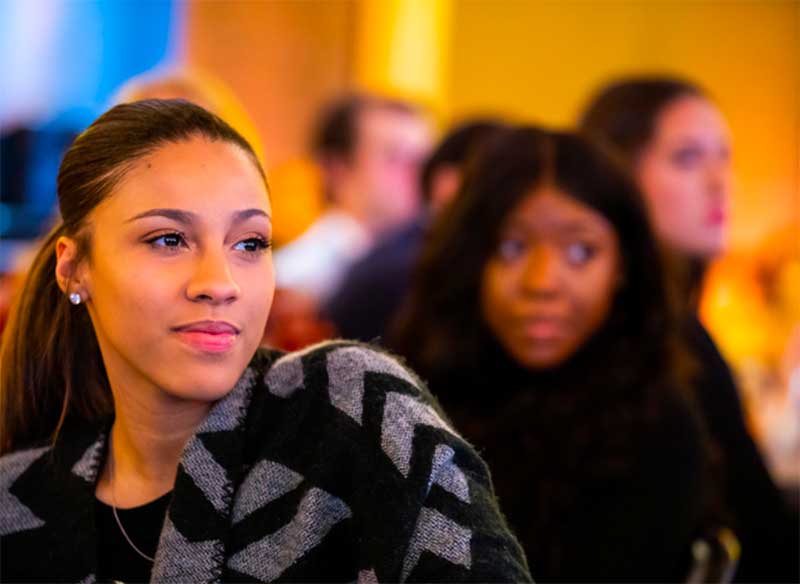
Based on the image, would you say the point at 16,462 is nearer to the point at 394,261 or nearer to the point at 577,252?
the point at 577,252

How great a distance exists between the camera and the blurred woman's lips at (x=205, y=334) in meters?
1.10

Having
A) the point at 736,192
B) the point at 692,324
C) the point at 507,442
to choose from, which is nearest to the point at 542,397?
the point at 507,442

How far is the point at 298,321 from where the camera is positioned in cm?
253

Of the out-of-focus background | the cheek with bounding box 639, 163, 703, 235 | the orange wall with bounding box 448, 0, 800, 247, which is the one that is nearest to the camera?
the cheek with bounding box 639, 163, 703, 235

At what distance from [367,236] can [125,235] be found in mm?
2786

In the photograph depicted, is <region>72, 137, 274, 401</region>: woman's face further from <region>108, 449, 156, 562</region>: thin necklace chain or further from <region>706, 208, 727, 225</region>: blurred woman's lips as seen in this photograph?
<region>706, 208, 727, 225</region>: blurred woman's lips

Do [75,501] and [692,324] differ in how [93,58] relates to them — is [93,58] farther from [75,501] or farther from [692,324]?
[75,501]

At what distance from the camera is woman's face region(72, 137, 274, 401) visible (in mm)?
1094

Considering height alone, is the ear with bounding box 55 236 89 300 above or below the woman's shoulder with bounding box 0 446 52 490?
above

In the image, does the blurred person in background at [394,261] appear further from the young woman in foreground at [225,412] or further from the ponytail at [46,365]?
the young woman in foreground at [225,412]

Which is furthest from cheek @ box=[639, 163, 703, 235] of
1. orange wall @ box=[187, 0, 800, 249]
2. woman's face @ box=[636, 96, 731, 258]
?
orange wall @ box=[187, 0, 800, 249]

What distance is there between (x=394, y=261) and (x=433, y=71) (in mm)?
3692

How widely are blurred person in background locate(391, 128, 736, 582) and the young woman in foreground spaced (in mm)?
691

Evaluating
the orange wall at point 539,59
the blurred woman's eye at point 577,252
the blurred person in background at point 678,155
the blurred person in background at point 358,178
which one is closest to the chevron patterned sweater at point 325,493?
the blurred woman's eye at point 577,252
